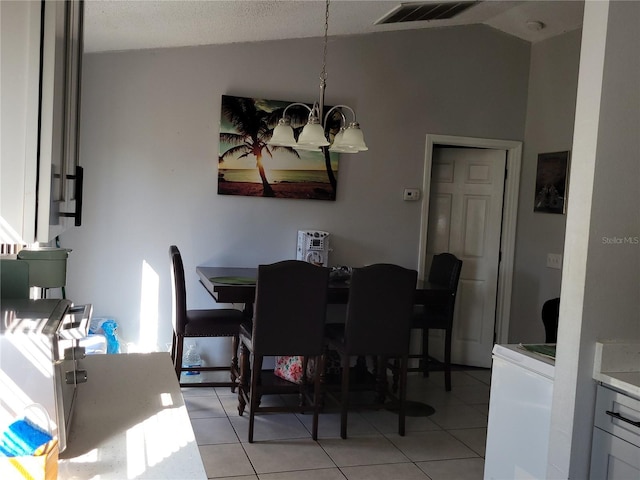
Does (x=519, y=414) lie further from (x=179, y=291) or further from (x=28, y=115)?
(x=179, y=291)

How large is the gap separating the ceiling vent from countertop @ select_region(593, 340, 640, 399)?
274 centimetres

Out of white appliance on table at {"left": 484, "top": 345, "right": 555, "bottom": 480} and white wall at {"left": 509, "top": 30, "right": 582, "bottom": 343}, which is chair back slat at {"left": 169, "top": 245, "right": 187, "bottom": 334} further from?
white wall at {"left": 509, "top": 30, "right": 582, "bottom": 343}

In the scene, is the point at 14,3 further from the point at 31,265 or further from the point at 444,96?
the point at 444,96

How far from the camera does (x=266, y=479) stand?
311 cm

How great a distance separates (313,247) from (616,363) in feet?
8.89

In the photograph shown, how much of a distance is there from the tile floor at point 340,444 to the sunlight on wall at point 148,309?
0.48 m

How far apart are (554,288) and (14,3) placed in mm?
4537

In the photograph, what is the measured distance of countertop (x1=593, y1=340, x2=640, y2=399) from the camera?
220 centimetres

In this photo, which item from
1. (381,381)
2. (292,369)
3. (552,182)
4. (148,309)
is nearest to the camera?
(381,381)

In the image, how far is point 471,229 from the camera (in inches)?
215

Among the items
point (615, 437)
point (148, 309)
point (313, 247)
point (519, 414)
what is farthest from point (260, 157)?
point (615, 437)

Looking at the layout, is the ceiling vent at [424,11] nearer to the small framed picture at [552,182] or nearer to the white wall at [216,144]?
the white wall at [216,144]

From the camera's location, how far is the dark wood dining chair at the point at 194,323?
396cm

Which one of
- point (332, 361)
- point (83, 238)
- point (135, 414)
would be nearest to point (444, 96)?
point (332, 361)
